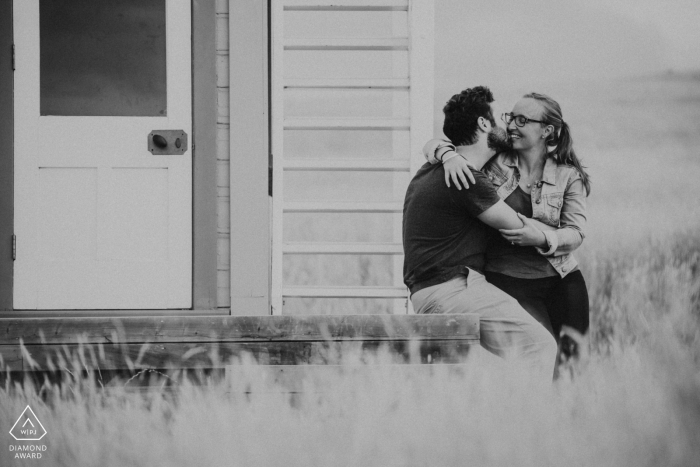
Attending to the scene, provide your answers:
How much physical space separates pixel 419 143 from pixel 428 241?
1.86 feet

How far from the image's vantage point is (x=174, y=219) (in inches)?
126

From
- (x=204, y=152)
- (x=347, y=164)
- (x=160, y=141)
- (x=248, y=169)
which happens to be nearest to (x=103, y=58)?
(x=160, y=141)

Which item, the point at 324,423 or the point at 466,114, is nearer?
the point at 324,423

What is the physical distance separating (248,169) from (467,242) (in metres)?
1.06

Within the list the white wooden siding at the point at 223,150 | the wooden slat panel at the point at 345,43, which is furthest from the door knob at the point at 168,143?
the wooden slat panel at the point at 345,43

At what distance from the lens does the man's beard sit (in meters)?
2.93

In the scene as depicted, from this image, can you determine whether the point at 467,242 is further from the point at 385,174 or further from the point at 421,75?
the point at 421,75

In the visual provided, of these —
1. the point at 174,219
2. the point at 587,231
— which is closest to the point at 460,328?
the point at 587,231

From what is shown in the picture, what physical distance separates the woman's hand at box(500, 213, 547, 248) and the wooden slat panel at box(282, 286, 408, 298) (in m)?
0.65

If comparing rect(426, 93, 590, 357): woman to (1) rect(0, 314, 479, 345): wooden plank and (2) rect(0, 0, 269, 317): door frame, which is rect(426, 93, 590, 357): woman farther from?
(2) rect(0, 0, 269, 317): door frame

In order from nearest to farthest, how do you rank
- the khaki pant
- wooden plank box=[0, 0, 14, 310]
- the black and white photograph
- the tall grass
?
1. the tall grass
2. the khaki pant
3. the black and white photograph
4. wooden plank box=[0, 0, 14, 310]

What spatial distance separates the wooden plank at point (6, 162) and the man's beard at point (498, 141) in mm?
2153

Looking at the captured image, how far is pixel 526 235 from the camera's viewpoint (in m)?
2.82

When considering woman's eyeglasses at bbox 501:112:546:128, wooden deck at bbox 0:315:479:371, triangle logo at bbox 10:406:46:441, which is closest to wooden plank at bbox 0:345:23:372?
wooden deck at bbox 0:315:479:371
